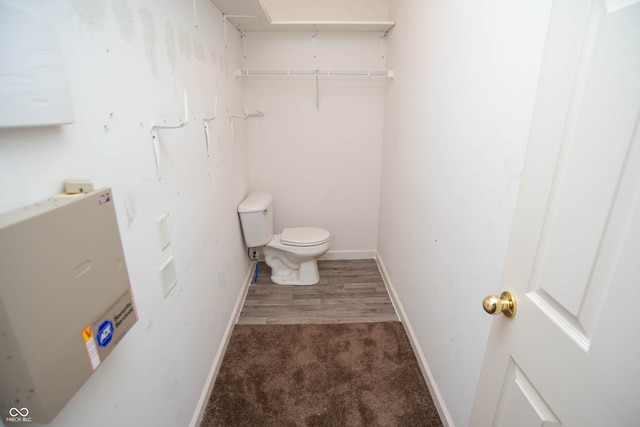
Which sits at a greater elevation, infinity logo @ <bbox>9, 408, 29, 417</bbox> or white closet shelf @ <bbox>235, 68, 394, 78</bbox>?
white closet shelf @ <bbox>235, 68, 394, 78</bbox>

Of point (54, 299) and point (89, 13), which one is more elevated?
point (89, 13)

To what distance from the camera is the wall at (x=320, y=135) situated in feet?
8.09

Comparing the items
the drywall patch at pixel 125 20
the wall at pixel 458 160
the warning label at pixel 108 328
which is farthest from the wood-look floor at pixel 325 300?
the drywall patch at pixel 125 20

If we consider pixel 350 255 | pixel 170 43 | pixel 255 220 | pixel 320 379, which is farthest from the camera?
pixel 350 255

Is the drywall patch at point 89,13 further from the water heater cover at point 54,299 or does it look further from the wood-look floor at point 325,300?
the wood-look floor at point 325,300

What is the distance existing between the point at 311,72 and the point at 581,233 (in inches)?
89.8

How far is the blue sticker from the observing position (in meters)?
0.66

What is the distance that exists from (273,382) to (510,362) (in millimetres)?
1327

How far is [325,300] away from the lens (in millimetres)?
2398

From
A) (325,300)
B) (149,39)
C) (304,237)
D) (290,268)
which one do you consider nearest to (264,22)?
(149,39)

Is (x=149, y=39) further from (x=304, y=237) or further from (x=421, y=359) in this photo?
(x=421, y=359)

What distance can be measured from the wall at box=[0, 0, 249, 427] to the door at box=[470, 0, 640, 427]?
102cm

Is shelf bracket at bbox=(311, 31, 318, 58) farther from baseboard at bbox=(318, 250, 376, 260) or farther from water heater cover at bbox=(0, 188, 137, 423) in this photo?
water heater cover at bbox=(0, 188, 137, 423)

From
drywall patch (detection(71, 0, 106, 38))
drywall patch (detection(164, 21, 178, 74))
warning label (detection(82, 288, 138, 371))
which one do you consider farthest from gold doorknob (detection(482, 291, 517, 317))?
drywall patch (detection(164, 21, 178, 74))
